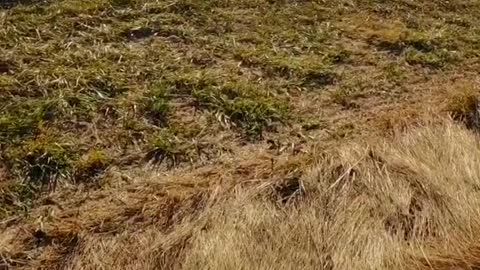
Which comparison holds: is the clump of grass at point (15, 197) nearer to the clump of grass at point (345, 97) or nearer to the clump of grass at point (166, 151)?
the clump of grass at point (166, 151)

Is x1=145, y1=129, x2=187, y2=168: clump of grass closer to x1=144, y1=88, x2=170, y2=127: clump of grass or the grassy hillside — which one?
the grassy hillside

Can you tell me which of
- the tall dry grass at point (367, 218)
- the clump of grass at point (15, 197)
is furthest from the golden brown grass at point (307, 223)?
the clump of grass at point (15, 197)

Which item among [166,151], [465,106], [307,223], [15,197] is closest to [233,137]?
[166,151]

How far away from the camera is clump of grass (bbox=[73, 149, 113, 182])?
263 cm

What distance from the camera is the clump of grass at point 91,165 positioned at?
2.63 meters

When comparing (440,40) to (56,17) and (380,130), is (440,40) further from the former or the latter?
(56,17)

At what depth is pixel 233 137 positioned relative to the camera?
9.71 ft

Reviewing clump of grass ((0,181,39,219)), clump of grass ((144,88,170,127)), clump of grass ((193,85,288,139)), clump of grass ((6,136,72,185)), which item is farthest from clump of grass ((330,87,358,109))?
clump of grass ((0,181,39,219))

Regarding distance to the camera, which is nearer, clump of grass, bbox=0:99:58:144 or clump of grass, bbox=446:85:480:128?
clump of grass, bbox=0:99:58:144

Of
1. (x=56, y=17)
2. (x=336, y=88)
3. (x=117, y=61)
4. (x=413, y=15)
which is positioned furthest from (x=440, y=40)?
(x=56, y=17)

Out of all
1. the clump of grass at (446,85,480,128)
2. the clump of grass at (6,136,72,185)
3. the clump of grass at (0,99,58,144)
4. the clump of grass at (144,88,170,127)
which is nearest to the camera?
the clump of grass at (6,136,72,185)

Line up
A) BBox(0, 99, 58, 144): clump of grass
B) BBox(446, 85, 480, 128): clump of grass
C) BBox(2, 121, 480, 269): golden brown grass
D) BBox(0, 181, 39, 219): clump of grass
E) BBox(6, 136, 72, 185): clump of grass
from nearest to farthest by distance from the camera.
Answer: BBox(2, 121, 480, 269): golden brown grass
BBox(0, 181, 39, 219): clump of grass
BBox(6, 136, 72, 185): clump of grass
BBox(0, 99, 58, 144): clump of grass
BBox(446, 85, 480, 128): clump of grass

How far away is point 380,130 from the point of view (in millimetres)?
3086

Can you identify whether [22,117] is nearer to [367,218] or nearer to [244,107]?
[244,107]
